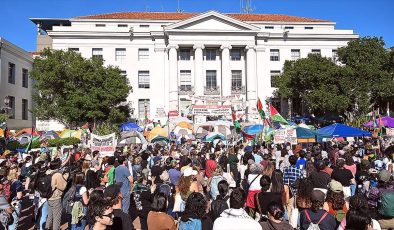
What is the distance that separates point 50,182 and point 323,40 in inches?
1765

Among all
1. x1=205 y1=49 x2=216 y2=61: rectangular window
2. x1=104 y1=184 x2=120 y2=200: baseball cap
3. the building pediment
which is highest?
the building pediment

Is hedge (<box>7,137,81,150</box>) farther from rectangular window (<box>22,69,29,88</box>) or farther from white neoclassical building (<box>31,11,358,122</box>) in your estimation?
rectangular window (<box>22,69,29,88</box>)

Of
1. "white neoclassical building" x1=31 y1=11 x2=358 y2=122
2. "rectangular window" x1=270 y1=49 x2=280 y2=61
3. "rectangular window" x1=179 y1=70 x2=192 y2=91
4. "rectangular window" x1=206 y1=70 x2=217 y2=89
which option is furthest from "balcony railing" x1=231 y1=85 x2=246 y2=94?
"rectangular window" x1=270 y1=49 x2=280 y2=61

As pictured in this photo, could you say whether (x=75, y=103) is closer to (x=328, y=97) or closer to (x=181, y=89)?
(x=181, y=89)

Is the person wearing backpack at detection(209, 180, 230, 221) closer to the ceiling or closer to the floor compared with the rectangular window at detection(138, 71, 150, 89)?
closer to the floor

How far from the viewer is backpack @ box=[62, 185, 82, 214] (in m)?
7.97

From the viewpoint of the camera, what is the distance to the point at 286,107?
148 ft

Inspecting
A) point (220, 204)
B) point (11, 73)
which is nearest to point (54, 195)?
point (220, 204)

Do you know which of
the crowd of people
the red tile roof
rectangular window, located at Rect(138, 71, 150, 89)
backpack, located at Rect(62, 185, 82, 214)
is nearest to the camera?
the crowd of people

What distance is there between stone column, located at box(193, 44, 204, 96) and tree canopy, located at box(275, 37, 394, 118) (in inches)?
442

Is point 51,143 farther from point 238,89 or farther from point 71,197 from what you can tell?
point 238,89

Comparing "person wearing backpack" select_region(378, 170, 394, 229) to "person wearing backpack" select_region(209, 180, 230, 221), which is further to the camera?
"person wearing backpack" select_region(209, 180, 230, 221)

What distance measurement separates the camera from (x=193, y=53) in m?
44.9

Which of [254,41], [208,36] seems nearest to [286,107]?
[254,41]
